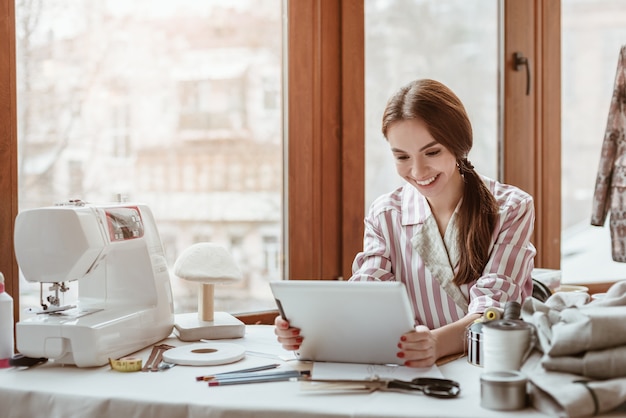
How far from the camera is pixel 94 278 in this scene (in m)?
1.78

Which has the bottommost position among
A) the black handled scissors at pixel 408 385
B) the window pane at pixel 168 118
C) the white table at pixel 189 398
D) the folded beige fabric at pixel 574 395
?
the white table at pixel 189 398

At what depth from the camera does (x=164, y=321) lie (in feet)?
6.00

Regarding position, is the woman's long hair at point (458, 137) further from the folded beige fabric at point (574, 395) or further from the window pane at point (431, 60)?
the window pane at point (431, 60)

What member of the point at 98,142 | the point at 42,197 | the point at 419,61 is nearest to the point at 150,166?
the point at 98,142

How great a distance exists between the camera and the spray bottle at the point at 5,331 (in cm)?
160

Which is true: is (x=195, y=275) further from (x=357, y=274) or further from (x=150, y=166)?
(x=150, y=166)

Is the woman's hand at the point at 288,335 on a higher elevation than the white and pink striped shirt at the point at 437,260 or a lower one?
lower

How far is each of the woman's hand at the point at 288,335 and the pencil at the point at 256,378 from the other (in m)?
0.11

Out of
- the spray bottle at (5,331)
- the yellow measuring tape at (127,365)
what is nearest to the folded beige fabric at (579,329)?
the yellow measuring tape at (127,365)

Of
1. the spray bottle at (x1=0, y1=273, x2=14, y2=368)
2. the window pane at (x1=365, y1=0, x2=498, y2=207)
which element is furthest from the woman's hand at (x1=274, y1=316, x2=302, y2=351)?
the window pane at (x1=365, y1=0, x2=498, y2=207)

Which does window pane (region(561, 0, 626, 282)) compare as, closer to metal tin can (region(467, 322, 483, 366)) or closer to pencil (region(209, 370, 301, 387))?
metal tin can (region(467, 322, 483, 366))

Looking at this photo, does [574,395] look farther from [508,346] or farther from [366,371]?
[366,371]

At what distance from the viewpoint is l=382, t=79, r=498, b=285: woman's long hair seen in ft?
6.00

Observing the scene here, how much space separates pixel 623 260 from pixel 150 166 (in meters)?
1.71
